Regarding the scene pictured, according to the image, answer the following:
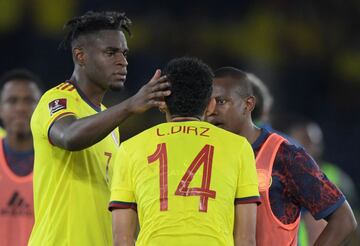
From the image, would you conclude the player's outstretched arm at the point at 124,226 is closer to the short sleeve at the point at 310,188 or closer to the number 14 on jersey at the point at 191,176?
the number 14 on jersey at the point at 191,176

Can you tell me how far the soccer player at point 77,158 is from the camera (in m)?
5.86

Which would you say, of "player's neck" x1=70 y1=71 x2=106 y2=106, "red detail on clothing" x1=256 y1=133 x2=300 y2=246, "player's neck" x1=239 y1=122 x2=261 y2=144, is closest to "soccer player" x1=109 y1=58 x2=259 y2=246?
"red detail on clothing" x1=256 y1=133 x2=300 y2=246

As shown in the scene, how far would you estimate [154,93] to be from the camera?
16.5 ft

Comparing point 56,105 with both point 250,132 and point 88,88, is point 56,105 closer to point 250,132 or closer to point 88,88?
point 88,88

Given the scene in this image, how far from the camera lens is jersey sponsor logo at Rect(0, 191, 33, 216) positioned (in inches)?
299

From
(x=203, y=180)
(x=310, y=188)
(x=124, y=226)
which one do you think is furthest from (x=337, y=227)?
(x=124, y=226)

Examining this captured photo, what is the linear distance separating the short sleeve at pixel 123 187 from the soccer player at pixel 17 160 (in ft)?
8.60

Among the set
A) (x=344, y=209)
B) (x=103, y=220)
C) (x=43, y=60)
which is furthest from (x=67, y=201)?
(x=43, y=60)

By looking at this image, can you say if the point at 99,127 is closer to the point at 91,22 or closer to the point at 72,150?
the point at 72,150

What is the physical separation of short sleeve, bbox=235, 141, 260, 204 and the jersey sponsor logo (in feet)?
9.77

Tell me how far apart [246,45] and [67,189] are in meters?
10.9

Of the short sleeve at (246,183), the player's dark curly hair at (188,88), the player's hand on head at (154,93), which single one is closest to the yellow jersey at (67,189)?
the player's hand on head at (154,93)

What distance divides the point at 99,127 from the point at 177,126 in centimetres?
61

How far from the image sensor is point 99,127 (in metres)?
5.42
